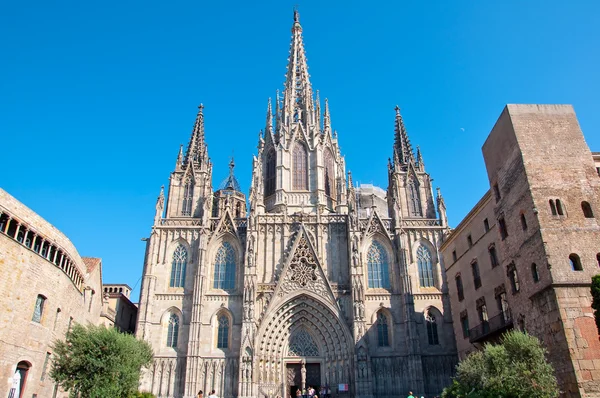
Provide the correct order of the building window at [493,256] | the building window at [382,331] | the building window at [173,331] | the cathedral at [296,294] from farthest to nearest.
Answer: the building window at [382,331] < the building window at [173,331] < the cathedral at [296,294] < the building window at [493,256]

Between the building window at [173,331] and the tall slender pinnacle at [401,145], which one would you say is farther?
the tall slender pinnacle at [401,145]

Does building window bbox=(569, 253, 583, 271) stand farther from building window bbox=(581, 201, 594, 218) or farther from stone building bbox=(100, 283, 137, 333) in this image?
stone building bbox=(100, 283, 137, 333)

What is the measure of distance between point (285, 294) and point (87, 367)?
15712mm

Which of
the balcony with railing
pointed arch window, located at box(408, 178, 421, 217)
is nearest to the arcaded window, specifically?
pointed arch window, located at box(408, 178, 421, 217)

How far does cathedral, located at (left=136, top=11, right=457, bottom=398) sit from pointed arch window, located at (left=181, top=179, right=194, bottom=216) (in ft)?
0.31

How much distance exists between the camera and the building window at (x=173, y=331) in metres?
34.6

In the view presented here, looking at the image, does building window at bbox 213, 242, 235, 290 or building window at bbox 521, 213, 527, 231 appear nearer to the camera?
building window at bbox 521, 213, 527, 231

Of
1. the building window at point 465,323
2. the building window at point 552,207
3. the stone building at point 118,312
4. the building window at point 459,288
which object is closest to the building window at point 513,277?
the building window at point 552,207

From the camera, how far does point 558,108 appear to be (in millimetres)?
23141

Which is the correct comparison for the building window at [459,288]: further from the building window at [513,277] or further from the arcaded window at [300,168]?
the arcaded window at [300,168]

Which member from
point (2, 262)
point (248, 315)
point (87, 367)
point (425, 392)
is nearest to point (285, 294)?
point (248, 315)

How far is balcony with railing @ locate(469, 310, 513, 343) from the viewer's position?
23441 mm

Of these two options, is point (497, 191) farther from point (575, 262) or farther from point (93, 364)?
point (93, 364)

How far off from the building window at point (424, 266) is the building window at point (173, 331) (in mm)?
19053
